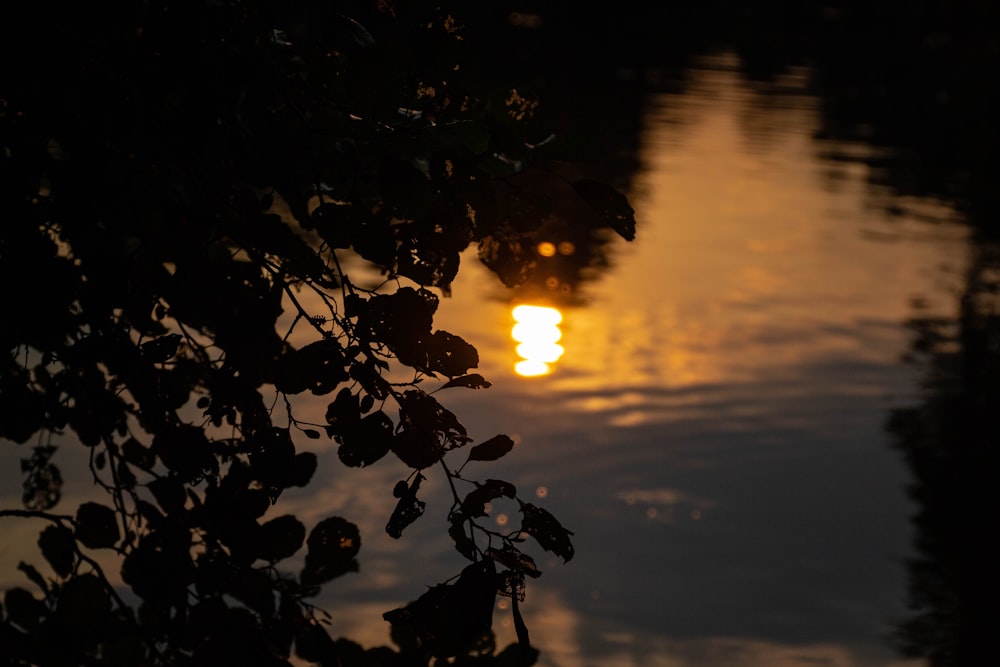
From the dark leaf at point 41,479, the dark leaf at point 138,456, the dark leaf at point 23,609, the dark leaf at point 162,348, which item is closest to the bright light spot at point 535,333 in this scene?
the dark leaf at point 41,479

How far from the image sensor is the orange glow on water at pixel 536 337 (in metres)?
10.6

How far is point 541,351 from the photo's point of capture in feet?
36.3

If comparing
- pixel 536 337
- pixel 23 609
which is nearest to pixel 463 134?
pixel 23 609

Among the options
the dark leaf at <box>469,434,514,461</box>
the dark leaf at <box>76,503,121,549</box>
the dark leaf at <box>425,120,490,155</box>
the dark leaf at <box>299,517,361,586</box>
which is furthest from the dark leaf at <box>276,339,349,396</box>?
the dark leaf at <box>76,503,121,549</box>

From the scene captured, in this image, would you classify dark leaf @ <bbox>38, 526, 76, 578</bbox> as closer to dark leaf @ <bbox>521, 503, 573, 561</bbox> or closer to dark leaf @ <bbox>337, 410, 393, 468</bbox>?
dark leaf @ <bbox>337, 410, 393, 468</bbox>

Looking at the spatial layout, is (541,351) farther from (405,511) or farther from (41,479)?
(405,511)

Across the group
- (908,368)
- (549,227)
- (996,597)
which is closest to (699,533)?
(996,597)

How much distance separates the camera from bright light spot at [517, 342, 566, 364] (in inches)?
427

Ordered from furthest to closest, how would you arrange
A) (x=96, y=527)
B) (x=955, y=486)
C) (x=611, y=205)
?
(x=955, y=486) → (x=96, y=527) → (x=611, y=205)

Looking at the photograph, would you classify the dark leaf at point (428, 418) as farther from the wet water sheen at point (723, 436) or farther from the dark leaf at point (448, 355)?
the wet water sheen at point (723, 436)

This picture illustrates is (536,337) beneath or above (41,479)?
above

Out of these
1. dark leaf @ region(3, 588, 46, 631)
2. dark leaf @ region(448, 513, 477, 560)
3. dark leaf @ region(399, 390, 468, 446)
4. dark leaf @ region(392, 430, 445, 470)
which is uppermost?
dark leaf @ region(3, 588, 46, 631)

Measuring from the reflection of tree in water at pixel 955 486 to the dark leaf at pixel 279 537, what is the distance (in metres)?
5.59

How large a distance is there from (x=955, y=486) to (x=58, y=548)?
303 inches
